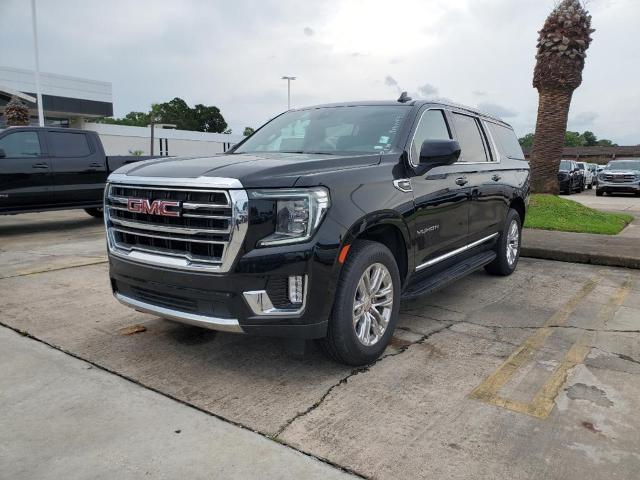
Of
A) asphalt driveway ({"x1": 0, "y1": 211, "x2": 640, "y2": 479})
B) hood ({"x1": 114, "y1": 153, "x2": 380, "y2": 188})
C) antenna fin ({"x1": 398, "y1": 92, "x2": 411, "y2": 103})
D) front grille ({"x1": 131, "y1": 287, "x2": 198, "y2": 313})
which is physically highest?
antenna fin ({"x1": 398, "y1": 92, "x2": 411, "y2": 103})

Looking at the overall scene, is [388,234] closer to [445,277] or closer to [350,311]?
[350,311]

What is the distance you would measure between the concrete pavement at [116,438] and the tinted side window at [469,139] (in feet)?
11.3

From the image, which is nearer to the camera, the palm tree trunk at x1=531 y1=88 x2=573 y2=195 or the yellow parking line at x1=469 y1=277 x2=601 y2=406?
the yellow parking line at x1=469 y1=277 x2=601 y2=406

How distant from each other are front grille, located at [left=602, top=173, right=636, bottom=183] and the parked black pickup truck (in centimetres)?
2047

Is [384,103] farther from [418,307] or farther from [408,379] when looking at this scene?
[408,379]

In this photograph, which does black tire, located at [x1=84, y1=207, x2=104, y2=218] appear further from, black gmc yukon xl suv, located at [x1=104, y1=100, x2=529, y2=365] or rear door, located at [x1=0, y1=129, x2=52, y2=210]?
black gmc yukon xl suv, located at [x1=104, y1=100, x2=529, y2=365]

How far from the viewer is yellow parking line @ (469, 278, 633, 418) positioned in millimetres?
3184

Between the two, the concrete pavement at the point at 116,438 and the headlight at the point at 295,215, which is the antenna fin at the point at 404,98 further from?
the concrete pavement at the point at 116,438

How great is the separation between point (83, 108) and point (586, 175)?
34.7 m

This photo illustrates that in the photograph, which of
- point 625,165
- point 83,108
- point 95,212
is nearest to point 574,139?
point 625,165

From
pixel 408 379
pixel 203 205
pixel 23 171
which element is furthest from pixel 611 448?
pixel 23 171

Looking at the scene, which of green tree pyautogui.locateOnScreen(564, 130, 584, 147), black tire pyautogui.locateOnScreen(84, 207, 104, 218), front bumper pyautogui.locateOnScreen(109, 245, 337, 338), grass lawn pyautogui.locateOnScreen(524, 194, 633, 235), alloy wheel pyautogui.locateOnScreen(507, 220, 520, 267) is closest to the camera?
front bumper pyautogui.locateOnScreen(109, 245, 337, 338)

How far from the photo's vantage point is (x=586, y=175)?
29234 millimetres

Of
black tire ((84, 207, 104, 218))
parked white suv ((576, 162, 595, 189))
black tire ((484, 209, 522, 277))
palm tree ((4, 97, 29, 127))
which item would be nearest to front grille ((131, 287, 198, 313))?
black tire ((484, 209, 522, 277))
